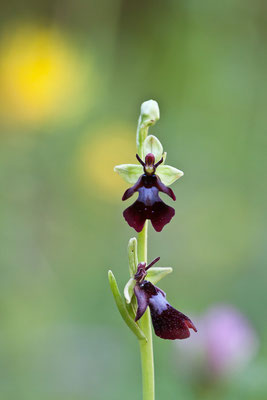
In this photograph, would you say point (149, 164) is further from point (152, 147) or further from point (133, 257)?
point (133, 257)

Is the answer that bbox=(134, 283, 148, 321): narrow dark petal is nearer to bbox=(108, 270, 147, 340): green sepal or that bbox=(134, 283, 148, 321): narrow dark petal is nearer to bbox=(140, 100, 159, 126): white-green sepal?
bbox=(108, 270, 147, 340): green sepal

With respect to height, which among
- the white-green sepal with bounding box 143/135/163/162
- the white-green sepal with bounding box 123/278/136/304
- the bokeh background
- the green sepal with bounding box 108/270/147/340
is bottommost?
the green sepal with bounding box 108/270/147/340

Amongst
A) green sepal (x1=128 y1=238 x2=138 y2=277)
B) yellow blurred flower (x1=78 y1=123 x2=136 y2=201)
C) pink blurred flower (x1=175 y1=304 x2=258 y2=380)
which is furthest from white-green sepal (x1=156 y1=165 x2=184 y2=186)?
yellow blurred flower (x1=78 y1=123 x2=136 y2=201)

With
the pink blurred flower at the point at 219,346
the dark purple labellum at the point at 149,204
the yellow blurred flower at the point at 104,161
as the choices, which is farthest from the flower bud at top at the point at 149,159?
the yellow blurred flower at the point at 104,161

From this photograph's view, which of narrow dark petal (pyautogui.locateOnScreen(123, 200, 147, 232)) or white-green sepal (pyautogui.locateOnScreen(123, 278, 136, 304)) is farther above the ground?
narrow dark petal (pyautogui.locateOnScreen(123, 200, 147, 232))

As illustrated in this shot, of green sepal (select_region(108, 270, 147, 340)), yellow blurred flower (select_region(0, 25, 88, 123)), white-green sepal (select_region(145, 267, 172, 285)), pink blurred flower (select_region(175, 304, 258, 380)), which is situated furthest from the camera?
yellow blurred flower (select_region(0, 25, 88, 123))

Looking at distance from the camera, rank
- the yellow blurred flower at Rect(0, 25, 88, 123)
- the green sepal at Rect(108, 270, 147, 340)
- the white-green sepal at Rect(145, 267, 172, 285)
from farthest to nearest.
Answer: the yellow blurred flower at Rect(0, 25, 88, 123)
the white-green sepal at Rect(145, 267, 172, 285)
the green sepal at Rect(108, 270, 147, 340)

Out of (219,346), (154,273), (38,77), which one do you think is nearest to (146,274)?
(154,273)
